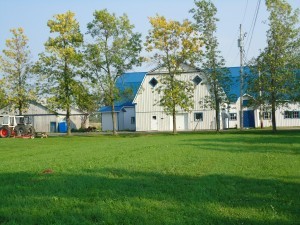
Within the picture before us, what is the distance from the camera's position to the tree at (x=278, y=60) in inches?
1626

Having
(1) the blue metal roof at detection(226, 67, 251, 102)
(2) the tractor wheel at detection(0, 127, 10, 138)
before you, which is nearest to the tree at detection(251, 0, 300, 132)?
(1) the blue metal roof at detection(226, 67, 251, 102)

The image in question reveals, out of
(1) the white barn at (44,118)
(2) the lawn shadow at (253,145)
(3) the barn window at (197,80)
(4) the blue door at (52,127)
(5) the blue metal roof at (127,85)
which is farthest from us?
(4) the blue door at (52,127)

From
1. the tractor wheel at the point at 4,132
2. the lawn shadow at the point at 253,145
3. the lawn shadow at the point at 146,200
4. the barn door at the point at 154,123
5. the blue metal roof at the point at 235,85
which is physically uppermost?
the blue metal roof at the point at 235,85

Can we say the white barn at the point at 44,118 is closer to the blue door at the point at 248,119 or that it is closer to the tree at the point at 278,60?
the blue door at the point at 248,119

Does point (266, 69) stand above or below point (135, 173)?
above

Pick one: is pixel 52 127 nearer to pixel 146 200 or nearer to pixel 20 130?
pixel 20 130

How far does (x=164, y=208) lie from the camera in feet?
22.9

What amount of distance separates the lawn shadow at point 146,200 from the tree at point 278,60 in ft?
107

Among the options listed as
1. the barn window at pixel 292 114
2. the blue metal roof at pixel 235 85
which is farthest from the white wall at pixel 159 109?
the barn window at pixel 292 114

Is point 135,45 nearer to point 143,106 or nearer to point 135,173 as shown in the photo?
point 143,106

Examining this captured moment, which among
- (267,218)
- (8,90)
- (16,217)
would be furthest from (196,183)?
(8,90)

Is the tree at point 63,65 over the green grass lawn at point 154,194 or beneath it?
over

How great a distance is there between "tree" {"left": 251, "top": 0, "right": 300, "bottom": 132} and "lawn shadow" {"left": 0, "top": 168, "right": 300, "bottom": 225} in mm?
32765

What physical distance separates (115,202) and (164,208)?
3.17 feet
